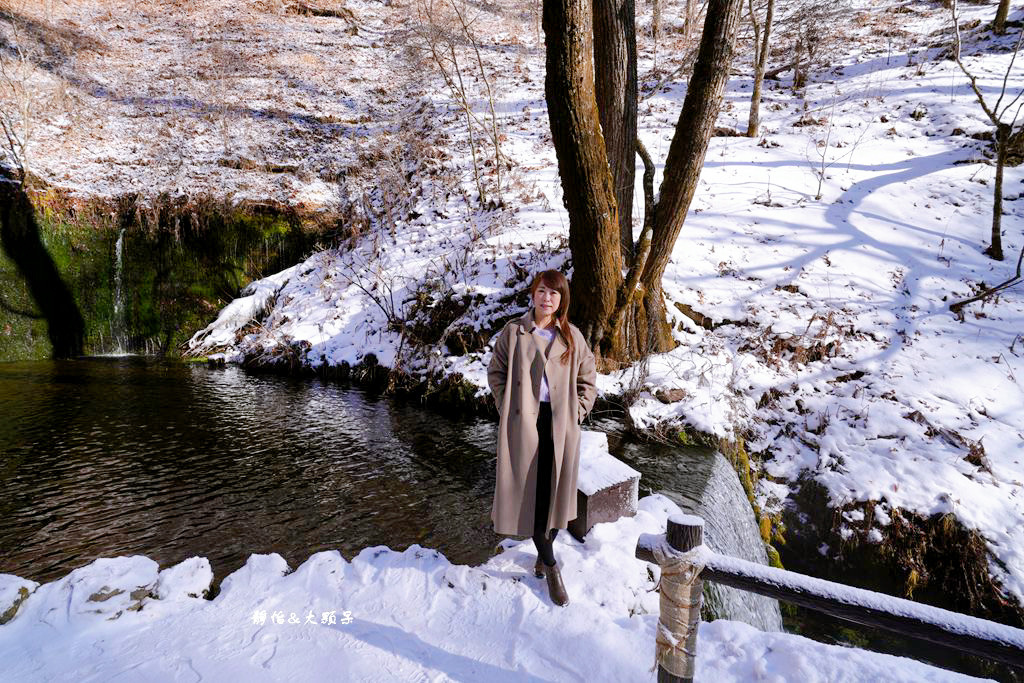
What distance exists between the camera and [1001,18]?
1341cm

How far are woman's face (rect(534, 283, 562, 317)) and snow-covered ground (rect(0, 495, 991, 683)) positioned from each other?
5.40 feet

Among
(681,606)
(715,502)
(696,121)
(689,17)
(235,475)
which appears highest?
(689,17)

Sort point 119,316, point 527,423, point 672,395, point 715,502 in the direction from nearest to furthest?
point 527,423
point 715,502
point 672,395
point 119,316

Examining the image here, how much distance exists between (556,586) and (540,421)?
0.98 meters

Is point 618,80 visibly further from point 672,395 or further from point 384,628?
point 384,628

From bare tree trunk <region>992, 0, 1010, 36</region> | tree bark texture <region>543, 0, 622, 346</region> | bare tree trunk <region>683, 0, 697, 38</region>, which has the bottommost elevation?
tree bark texture <region>543, 0, 622, 346</region>

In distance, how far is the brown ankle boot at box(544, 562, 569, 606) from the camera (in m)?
2.69

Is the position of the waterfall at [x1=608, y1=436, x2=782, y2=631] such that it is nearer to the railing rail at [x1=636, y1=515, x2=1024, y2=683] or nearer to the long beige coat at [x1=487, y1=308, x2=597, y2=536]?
the railing rail at [x1=636, y1=515, x2=1024, y2=683]

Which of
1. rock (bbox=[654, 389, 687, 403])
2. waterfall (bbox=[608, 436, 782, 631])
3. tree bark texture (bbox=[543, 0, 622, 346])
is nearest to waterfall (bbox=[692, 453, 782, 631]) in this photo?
waterfall (bbox=[608, 436, 782, 631])

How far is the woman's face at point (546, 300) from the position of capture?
2.70m

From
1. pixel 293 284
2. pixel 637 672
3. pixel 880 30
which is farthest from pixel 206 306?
pixel 880 30

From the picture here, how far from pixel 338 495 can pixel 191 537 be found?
1.23 m

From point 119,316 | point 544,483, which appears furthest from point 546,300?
point 119,316

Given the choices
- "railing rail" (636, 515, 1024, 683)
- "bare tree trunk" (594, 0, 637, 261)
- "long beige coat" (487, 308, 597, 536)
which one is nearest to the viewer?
"railing rail" (636, 515, 1024, 683)
